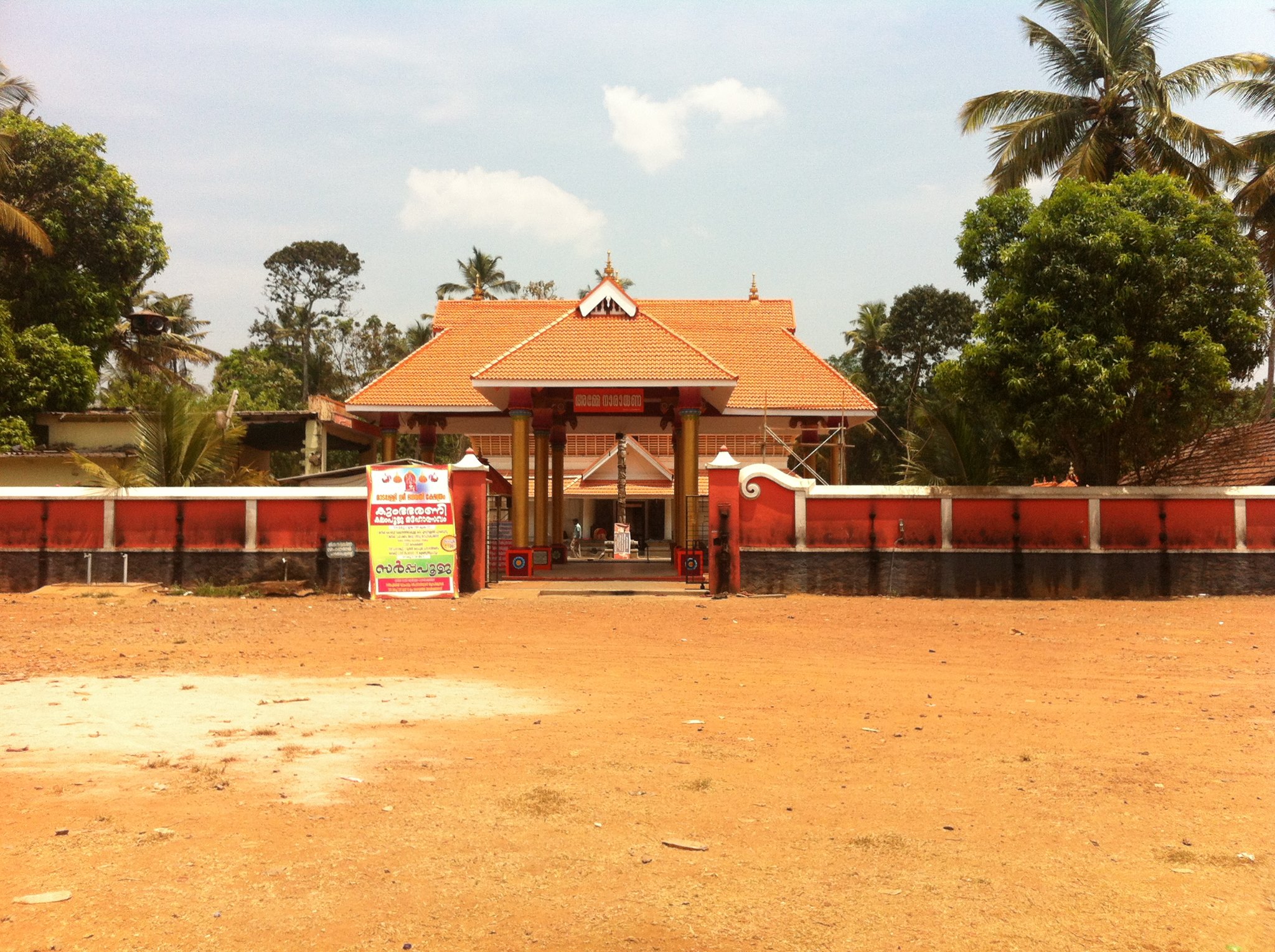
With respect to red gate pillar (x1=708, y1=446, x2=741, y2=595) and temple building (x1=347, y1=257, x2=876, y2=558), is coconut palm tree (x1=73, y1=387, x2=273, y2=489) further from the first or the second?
red gate pillar (x1=708, y1=446, x2=741, y2=595)

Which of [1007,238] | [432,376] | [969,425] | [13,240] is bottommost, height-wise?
[969,425]

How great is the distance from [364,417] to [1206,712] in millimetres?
21789

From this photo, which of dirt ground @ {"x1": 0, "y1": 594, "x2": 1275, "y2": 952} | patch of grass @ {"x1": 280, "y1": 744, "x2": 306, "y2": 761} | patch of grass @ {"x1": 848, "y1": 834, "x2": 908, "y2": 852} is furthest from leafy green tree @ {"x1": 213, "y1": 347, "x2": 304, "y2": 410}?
patch of grass @ {"x1": 848, "y1": 834, "x2": 908, "y2": 852}

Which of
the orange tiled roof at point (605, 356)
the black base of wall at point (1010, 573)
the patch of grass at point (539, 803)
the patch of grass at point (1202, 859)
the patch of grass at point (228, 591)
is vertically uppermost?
the orange tiled roof at point (605, 356)

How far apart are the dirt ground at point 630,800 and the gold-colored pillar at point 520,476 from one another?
9.56m

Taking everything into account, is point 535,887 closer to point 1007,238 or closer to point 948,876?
point 948,876

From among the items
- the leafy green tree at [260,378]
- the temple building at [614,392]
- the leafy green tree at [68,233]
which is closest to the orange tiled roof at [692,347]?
the temple building at [614,392]

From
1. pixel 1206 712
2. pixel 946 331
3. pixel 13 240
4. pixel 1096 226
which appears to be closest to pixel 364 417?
pixel 13 240

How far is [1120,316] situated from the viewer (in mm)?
16938

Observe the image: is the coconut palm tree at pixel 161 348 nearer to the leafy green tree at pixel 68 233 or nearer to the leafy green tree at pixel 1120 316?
the leafy green tree at pixel 68 233

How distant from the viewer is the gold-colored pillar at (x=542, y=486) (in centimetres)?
2166

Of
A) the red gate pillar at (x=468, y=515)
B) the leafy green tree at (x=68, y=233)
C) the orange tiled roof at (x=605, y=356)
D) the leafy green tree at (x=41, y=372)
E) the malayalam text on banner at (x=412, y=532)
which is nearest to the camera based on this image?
the malayalam text on banner at (x=412, y=532)

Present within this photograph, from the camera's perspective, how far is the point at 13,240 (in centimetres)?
2917

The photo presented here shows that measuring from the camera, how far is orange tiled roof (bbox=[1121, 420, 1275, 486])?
20453mm
